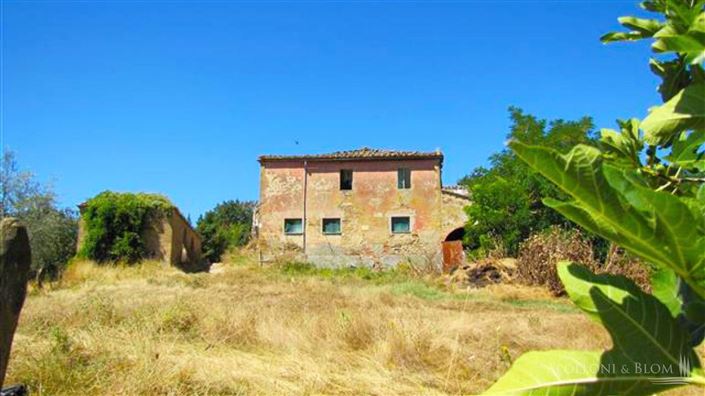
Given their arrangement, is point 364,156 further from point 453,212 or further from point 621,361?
point 621,361

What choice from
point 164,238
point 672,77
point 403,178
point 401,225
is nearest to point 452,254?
point 401,225

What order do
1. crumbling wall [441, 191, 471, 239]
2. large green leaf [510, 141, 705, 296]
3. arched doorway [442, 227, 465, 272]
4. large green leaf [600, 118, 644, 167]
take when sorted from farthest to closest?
crumbling wall [441, 191, 471, 239]
arched doorway [442, 227, 465, 272]
large green leaf [600, 118, 644, 167]
large green leaf [510, 141, 705, 296]

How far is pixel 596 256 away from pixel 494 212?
4.00 m

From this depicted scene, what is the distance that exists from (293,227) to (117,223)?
268 inches

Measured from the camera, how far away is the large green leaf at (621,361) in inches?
20.4

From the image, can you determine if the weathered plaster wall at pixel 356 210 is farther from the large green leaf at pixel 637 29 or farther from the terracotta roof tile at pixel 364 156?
the large green leaf at pixel 637 29

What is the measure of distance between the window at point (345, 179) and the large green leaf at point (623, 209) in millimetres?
21035

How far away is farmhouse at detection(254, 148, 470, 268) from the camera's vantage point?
20.6 m

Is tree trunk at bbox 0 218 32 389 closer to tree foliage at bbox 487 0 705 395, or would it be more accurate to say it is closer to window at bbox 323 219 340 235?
tree foliage at bbox 487 0 705 395

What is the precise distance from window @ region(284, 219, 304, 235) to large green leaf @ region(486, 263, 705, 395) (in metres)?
20.6

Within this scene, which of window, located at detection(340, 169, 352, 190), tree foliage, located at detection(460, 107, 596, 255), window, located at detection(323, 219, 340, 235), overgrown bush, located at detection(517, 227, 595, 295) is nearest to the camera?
overgrown bush, located at detection(517, 227, 595, 295)

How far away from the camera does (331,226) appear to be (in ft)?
69.2

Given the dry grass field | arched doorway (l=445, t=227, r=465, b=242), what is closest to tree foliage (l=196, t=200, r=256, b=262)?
arched doorway (l=445, t=227, r=465, b=242)

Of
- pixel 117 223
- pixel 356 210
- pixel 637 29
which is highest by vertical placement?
pixel 356 210
